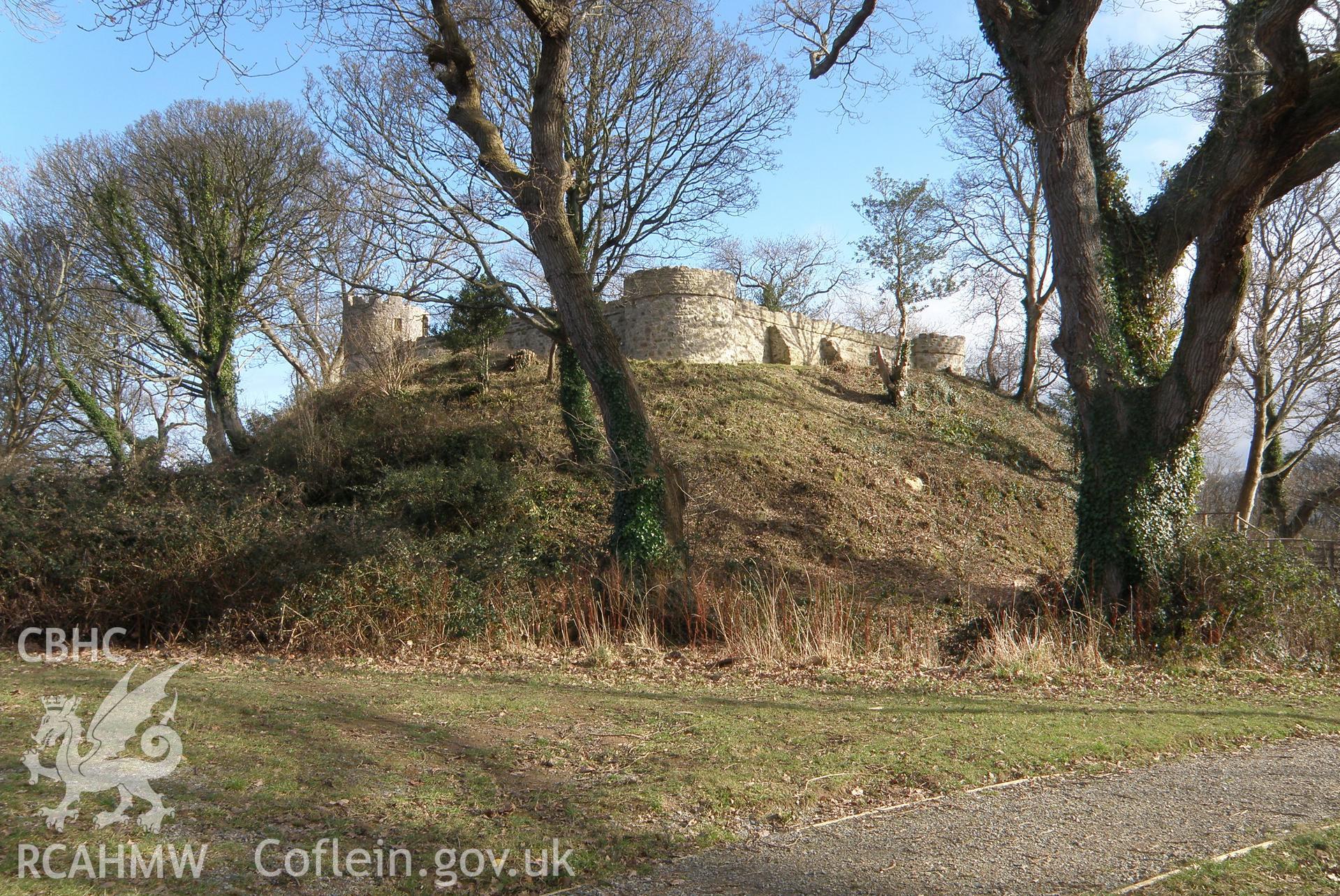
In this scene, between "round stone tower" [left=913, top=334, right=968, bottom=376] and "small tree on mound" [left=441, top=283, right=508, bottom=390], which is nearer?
"small tree on mound" [left=441, top=283, right=508, bottom=390]

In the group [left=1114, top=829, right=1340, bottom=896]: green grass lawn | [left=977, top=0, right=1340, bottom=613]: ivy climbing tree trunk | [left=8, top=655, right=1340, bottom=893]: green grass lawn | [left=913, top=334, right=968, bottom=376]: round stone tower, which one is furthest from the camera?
[left=913, top=334, right=968, bottom=376]: round stone tower

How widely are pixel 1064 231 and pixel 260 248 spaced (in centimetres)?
1754

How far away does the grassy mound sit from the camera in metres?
9.01

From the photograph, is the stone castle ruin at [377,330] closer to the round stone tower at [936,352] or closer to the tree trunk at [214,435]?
the tree trunk at [214,435]

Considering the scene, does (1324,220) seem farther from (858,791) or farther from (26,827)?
(26,827)

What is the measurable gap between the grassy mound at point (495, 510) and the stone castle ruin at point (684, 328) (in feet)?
3.36

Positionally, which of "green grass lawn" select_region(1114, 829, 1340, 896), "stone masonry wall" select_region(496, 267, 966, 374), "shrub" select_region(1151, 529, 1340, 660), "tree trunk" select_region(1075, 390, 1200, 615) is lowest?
"green grass lawn" select_region(1114, 829, 1340, 896)

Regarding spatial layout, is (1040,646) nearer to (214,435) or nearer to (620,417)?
(620,417)

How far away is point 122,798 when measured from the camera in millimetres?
3816

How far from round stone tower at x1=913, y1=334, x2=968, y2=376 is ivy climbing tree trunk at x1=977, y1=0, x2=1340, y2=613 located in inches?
706

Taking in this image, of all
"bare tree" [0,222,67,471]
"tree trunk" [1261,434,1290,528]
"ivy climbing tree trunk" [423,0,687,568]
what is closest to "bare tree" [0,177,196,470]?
"bare tree" [0,222,67,471]

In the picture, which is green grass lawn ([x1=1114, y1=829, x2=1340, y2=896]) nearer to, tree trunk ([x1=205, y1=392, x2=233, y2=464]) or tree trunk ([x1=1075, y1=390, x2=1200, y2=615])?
tree trunk ([x1=1075, y1=390, x2=1200, y2=615])

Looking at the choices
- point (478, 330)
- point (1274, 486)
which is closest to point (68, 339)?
point (478, 330)

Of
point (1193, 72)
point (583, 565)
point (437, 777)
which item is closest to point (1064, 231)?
point (1193, 72)
